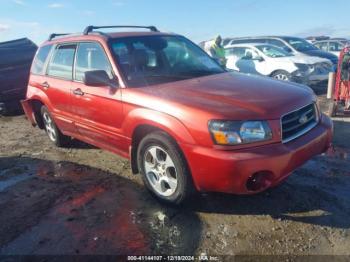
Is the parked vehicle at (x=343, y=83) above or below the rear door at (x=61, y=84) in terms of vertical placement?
below

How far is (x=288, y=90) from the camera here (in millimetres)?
3619

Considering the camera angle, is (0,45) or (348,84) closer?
(348,84)

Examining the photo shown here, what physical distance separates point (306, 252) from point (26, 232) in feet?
8.42

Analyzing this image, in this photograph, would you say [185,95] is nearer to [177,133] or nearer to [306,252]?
[177,133]

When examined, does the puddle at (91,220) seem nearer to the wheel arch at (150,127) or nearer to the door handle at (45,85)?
the wheel arch at (150,127)

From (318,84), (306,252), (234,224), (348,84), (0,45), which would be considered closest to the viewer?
(306,252)

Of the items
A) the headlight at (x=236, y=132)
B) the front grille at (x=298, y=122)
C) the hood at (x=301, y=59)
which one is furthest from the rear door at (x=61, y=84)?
the hood at (x=301, y=59)

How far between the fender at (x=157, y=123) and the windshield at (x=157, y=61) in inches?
15.2

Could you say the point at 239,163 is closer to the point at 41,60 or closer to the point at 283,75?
the point at 41,60

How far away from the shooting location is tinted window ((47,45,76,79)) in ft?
15.8

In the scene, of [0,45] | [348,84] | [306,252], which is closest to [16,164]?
[306,252]

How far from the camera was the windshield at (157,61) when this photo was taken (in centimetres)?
395

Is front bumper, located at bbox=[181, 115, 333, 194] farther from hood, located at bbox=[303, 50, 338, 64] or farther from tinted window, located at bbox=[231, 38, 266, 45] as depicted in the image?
tinted window, located at bbox=[231, 38, 266, 45]

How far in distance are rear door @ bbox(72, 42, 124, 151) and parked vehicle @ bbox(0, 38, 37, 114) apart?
17.0 feet
